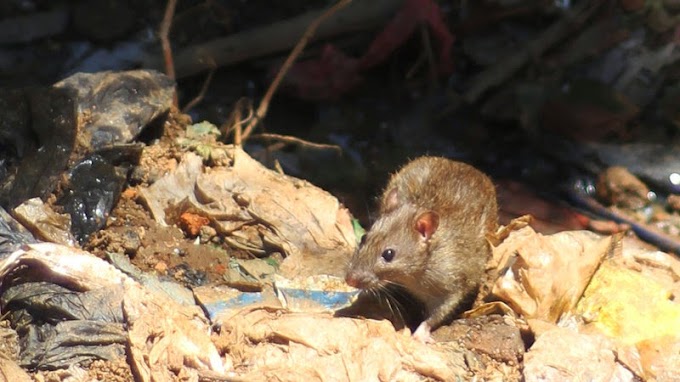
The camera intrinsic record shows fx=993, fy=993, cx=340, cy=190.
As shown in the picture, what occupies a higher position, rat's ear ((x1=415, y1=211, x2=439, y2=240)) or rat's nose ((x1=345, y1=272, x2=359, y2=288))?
rat's ear ((x1=415, y1=211, x2=439, y2=240))

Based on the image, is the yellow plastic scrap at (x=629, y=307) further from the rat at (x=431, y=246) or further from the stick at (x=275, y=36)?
the stick at (x=275, y=36)

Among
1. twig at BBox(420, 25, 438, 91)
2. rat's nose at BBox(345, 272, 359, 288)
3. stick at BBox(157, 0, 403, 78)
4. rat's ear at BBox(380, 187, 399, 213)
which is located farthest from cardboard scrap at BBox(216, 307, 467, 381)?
twig at BBox(420, 25, 438, 91)

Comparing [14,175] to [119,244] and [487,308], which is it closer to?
[119,244]

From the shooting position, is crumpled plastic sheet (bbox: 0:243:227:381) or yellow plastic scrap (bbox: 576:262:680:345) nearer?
crumpled plastic sheet (bbox: 0:243:227:381)

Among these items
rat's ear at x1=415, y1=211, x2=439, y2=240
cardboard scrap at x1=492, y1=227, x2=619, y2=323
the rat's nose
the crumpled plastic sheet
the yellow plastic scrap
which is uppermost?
the crumpled plastic sheet

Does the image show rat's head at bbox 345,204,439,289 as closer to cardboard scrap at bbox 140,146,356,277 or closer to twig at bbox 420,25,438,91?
cardboard scrap at bbox 140,146,356,277

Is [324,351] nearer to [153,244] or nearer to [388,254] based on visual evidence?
[388,254]
